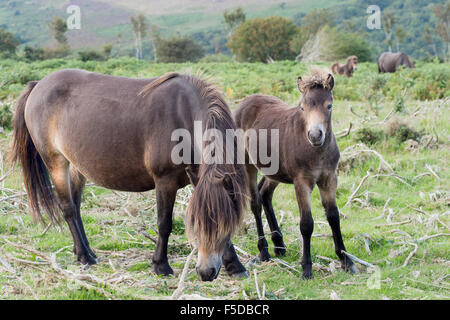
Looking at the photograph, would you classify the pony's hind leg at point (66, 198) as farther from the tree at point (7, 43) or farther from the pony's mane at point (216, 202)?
the tree at point (7, 43)

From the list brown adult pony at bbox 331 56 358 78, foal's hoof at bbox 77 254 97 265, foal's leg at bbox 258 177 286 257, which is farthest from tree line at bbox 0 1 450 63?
foal's hoof at bbox 77 254 97 265

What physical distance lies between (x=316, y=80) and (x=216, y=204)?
1791mm

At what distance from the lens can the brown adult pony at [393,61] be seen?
26408 millimetres

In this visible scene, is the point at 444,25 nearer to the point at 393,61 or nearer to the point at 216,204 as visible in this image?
the point at 393,61

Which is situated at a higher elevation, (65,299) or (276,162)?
(276,162)

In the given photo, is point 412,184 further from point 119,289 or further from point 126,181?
point 119,289

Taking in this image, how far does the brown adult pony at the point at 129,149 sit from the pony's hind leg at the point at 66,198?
0.04 ft

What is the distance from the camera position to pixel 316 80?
197 inches

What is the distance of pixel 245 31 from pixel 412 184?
50070 millimetres

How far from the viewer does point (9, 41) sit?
156 ft

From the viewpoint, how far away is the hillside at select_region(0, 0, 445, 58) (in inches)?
3127

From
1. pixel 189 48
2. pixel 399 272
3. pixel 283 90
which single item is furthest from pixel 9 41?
pixel 399 272

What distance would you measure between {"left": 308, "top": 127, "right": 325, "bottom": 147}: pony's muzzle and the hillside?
60.2m

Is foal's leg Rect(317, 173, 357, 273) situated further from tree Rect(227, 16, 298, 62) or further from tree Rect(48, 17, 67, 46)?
tree Rect(48, 17, 67, 46)
